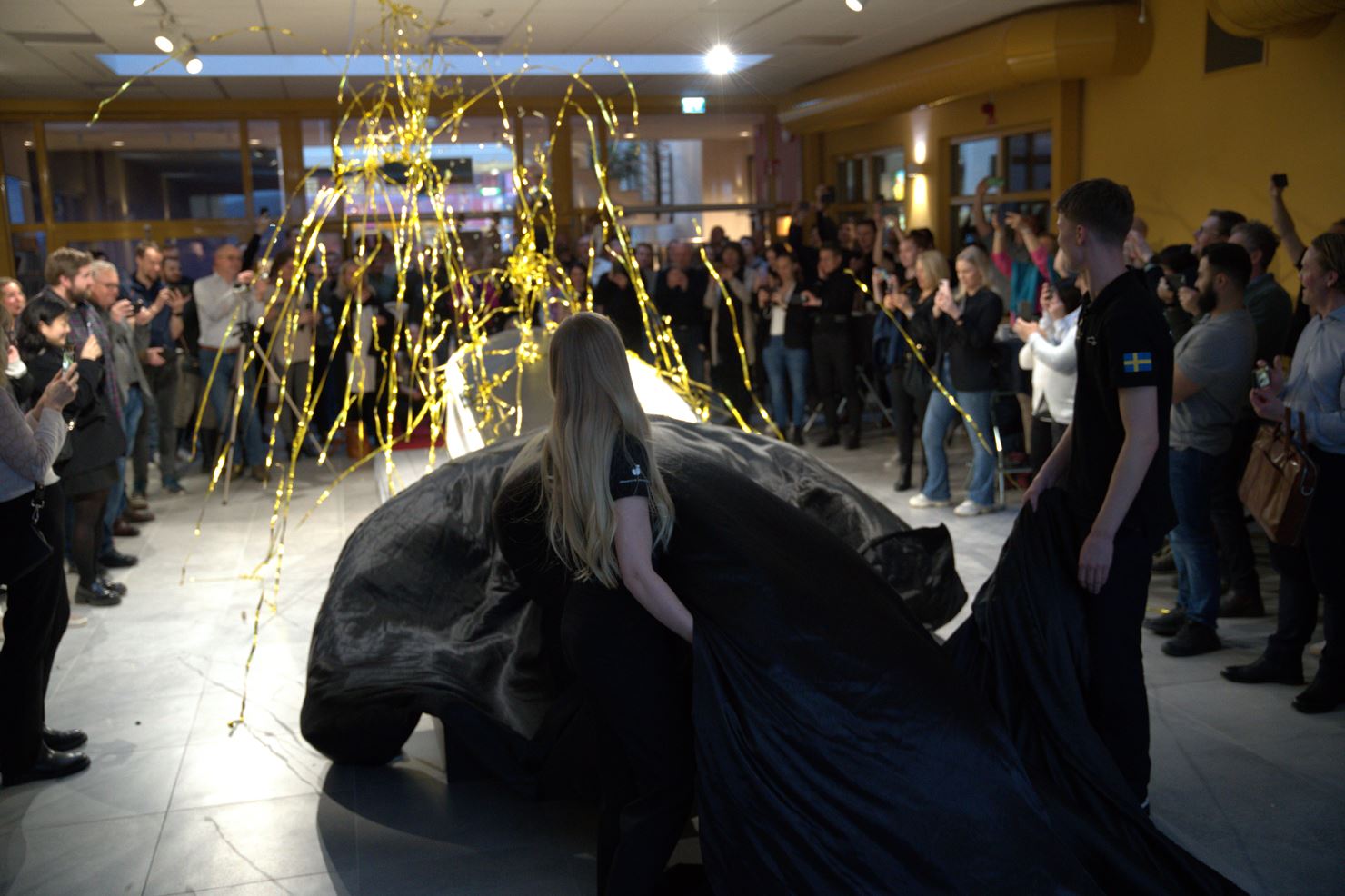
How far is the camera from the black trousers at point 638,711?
7.38ft

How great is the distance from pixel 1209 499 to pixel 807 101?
27.9 ft

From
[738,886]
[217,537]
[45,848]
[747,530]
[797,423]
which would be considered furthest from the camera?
[797,423]

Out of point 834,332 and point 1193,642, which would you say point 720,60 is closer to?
point 834,332

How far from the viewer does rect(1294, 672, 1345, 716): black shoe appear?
3.43 metres

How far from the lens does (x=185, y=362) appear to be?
7.66m

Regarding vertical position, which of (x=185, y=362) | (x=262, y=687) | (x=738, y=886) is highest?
(x=185, y=362)

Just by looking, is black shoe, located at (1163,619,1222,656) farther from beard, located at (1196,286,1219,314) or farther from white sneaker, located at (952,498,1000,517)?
white sneaker, located at (952,498,1000,517)

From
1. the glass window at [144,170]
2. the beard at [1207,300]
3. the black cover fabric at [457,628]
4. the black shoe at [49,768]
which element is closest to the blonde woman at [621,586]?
the black cover fabric at [457,628]

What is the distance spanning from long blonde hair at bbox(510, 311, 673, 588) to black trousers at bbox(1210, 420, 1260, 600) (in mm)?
2869

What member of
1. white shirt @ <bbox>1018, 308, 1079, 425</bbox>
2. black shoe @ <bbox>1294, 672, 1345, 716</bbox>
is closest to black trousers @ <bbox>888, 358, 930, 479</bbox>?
white shirt @ <bbox>1018, 308, 1079, 425</bbox>

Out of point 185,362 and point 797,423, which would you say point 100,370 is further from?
point 797,423

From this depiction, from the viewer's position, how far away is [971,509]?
6.01 meters

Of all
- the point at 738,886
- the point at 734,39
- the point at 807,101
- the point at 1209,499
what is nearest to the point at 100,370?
the point at 738,886

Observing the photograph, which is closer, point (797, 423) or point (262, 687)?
point (262, 687)
